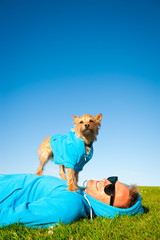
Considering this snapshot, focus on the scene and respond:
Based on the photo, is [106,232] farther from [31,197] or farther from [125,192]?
[31,197]

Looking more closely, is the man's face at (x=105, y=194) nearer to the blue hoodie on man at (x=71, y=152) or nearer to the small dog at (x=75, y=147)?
the small dog at (x=75, y=147)

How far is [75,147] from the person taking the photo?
7.74 meters

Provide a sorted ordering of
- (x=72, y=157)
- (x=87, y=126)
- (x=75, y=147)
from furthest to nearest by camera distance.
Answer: (x=87, y=126), (x=75, y=147), (x=72, y=157)

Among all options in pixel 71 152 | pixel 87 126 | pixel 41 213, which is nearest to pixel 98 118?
pixel 87 126

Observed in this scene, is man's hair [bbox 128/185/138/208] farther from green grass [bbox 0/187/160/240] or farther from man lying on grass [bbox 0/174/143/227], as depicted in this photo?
green grass [bbox 0/187/160/240]

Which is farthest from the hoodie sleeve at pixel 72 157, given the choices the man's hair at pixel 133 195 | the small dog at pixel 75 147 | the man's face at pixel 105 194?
the man's hair at pixel 133 195

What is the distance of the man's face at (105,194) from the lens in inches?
182

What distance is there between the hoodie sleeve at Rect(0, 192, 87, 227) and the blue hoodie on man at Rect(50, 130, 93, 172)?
3469mm

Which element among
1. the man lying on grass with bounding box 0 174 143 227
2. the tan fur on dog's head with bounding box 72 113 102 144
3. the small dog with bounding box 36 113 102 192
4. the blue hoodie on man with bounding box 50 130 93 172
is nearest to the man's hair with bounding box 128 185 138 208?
the man lying on grass with bounding box 0 174 143 227

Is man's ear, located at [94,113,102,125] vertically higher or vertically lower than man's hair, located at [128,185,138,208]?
higher

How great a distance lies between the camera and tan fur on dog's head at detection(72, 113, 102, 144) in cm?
827

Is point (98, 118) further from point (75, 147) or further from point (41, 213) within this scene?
point (41, 213)

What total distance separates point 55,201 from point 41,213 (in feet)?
1.07

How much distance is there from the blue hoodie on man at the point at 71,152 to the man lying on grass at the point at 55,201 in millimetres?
2537
